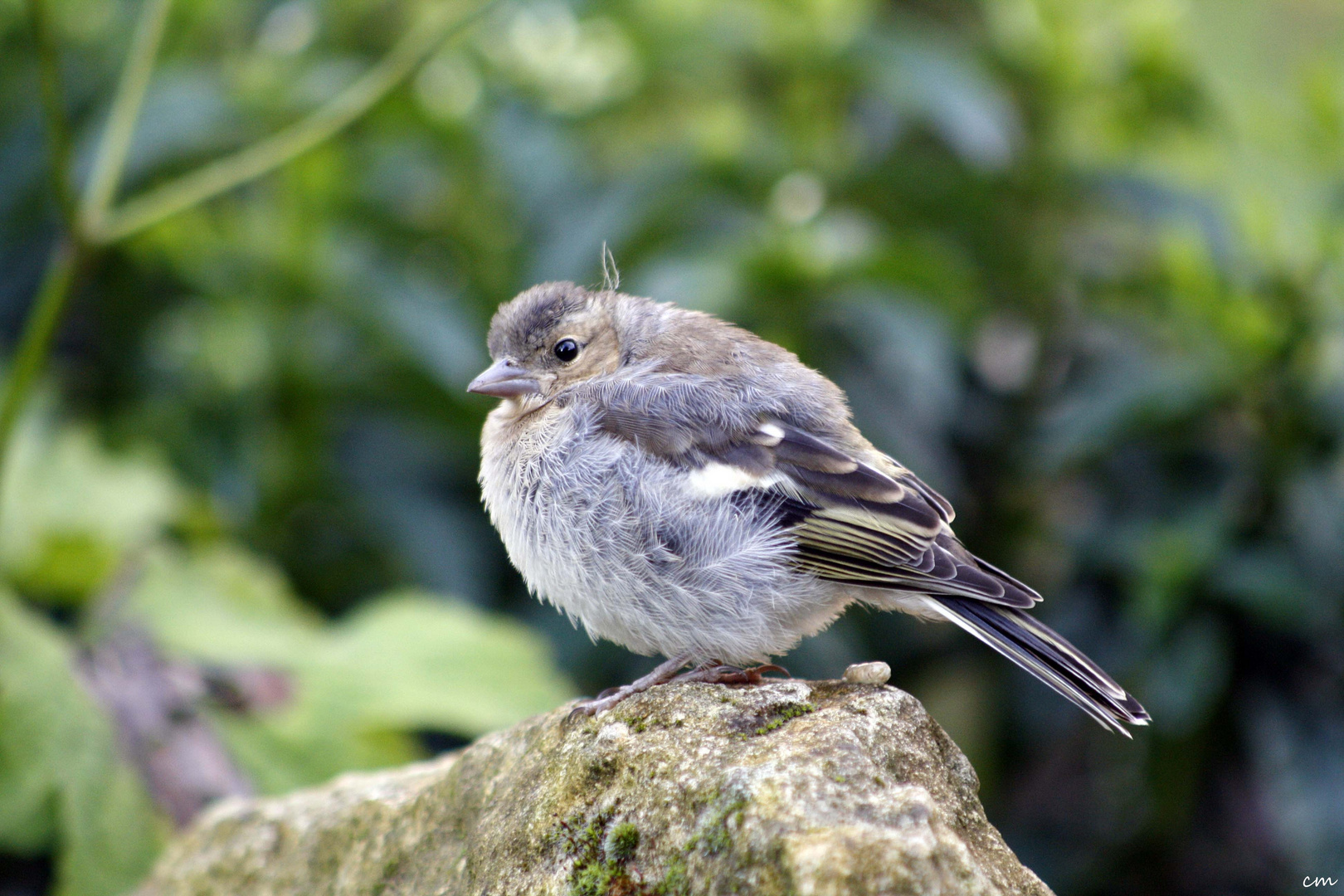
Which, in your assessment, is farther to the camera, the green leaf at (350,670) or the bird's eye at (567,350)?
the green leaf at (350,670)

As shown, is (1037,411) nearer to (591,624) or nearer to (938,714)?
(938,714)

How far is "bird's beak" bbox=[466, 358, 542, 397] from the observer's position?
11.7 ft

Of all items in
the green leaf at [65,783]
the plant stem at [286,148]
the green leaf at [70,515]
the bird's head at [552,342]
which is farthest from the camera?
the green leaf at [70,515]

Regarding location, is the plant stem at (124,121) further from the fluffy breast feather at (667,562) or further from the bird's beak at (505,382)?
the fluffy breast feather at (667,562)

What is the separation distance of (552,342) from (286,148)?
1.19 meters

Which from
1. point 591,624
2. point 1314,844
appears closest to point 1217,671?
point 1314,844

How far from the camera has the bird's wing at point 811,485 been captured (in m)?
2.83

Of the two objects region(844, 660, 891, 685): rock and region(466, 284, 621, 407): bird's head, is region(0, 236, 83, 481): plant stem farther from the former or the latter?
region(844, 660, 891, 685): rock

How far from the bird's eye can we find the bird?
1.48 feet

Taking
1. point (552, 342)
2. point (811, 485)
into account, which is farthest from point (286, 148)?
point (811, 485)

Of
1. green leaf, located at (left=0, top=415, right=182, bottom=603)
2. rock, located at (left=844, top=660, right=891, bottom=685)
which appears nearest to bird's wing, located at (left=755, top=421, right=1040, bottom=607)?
rock, located at (left=844, top=660, right=891, bottom=685)

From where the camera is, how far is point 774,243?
4.90 meters

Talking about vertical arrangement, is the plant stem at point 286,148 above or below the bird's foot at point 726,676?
above

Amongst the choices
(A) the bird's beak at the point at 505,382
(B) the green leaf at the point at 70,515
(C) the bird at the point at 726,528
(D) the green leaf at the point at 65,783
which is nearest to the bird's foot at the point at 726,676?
(C) the bird at the point at 726,528
